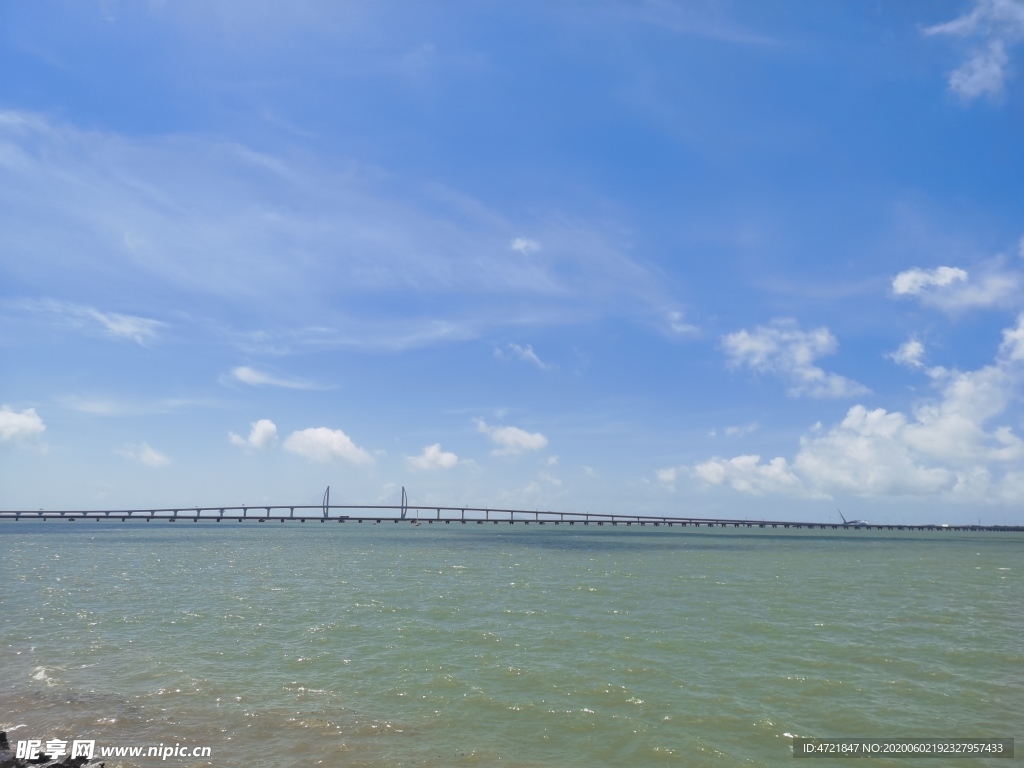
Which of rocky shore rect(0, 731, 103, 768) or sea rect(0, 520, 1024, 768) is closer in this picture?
rocky shore rect(0, 731, 103, 768)

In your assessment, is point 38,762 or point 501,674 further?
point 501,674

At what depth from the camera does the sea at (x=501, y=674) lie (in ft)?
50.6

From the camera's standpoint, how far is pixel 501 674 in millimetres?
20797

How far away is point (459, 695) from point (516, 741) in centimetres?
369

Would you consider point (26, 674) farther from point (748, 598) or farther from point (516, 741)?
point (748, 598)

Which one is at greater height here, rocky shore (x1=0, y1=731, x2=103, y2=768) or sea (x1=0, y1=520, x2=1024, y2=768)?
rocky shore (x1=0, y1=731, x2=103, y2=768)

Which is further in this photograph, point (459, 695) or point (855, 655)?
point (855, 655)

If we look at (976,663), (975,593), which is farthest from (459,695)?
(975,593)

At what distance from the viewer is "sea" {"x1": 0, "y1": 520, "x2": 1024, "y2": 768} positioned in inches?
607

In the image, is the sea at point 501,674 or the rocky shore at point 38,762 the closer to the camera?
the rocky shore at point 38,762

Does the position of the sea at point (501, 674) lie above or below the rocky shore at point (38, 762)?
below

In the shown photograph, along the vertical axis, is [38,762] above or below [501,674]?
above

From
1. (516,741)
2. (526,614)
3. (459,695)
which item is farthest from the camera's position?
(526,614)

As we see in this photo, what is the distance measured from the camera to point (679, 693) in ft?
61.9
